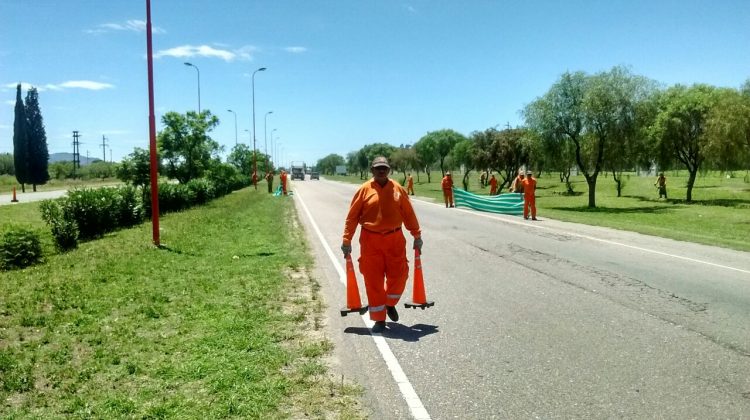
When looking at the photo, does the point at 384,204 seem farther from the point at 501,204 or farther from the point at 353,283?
the point at 501,204

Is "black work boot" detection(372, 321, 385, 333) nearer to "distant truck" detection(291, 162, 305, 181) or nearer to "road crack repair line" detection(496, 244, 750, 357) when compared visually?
"road crack repair line" detection(496, 244, 750, 357)

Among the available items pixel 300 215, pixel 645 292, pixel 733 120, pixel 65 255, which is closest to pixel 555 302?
pixel 645 292

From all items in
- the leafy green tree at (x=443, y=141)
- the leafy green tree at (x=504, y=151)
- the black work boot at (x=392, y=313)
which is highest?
the leafy green tree at (x=443, y=141)

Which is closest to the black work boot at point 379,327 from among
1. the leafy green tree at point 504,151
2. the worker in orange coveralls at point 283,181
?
the worker in orange coveralls at point 283,181

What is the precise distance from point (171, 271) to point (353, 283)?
16.5 ft

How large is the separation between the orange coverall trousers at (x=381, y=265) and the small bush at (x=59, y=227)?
1106cm

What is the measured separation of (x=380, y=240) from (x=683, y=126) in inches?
1411

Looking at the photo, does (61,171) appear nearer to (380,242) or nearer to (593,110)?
(593,110)

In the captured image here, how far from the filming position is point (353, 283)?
6.36 m

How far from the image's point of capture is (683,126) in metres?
35.3

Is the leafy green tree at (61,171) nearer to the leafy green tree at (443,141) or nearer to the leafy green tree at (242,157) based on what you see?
the leafy green tree at (242,157)

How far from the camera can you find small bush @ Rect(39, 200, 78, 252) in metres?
14.0

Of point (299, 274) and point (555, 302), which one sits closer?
point (555, 302)

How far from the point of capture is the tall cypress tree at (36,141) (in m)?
63.8
